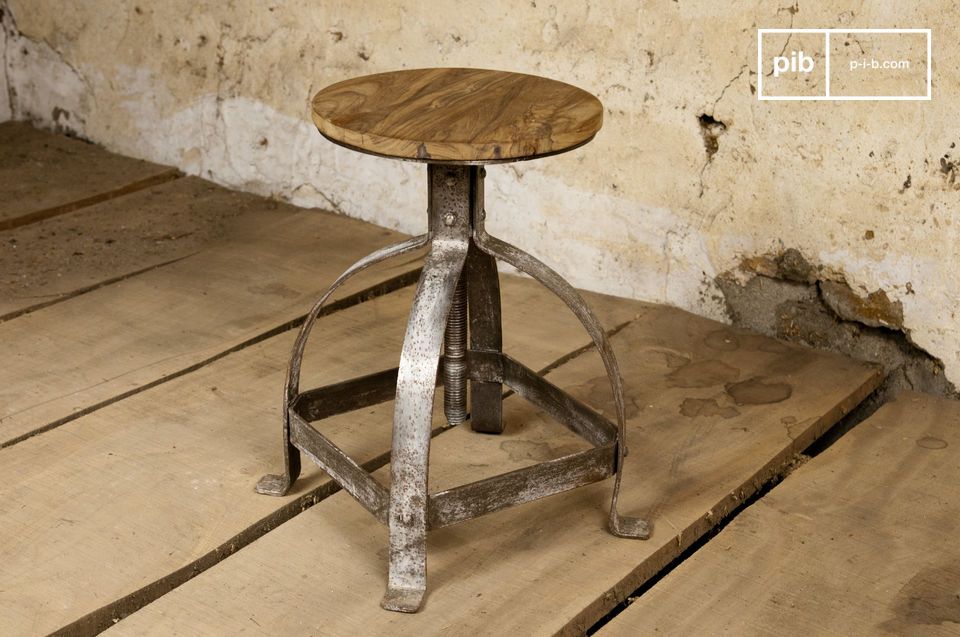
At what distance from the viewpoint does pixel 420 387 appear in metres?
1.76

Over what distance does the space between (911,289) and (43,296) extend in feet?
6.42

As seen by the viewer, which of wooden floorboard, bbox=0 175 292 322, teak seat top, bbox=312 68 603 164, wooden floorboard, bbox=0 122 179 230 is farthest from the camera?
wooden floorboard, bbox=0 122 179 230

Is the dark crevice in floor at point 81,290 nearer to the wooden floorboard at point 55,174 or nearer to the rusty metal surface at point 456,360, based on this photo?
the wooden floorboard at point 55,174

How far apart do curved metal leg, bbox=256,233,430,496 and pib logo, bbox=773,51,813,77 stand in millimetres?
1000

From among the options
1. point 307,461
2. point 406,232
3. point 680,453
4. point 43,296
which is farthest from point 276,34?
point 680,453

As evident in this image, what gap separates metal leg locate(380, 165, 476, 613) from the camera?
5.76 ft

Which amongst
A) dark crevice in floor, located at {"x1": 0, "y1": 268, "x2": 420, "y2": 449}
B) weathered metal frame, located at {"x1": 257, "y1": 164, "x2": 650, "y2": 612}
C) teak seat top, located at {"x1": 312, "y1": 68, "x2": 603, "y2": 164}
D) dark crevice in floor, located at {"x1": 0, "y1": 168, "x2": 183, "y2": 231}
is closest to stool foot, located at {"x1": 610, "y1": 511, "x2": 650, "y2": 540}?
weathered metal frame, located at {"x1": 257, "y1": 164, "x2": 650, "y2": 612}

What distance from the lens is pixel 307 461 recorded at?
7.25ft

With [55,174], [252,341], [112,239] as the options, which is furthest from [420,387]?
[55,174]

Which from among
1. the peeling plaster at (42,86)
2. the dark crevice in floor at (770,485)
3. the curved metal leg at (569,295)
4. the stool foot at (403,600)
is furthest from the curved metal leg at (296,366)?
the peeling plaster at (42,86)

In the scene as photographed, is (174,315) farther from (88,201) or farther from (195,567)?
(195,567)

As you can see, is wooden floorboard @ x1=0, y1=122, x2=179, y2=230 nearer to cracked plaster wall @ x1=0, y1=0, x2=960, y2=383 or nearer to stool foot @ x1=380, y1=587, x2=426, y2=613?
cracked plaster wall @ x1=0, y1=0, x2=960, y2=383

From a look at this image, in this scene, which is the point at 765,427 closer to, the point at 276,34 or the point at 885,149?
the point at 885,149

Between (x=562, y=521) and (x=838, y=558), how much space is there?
45 cm
